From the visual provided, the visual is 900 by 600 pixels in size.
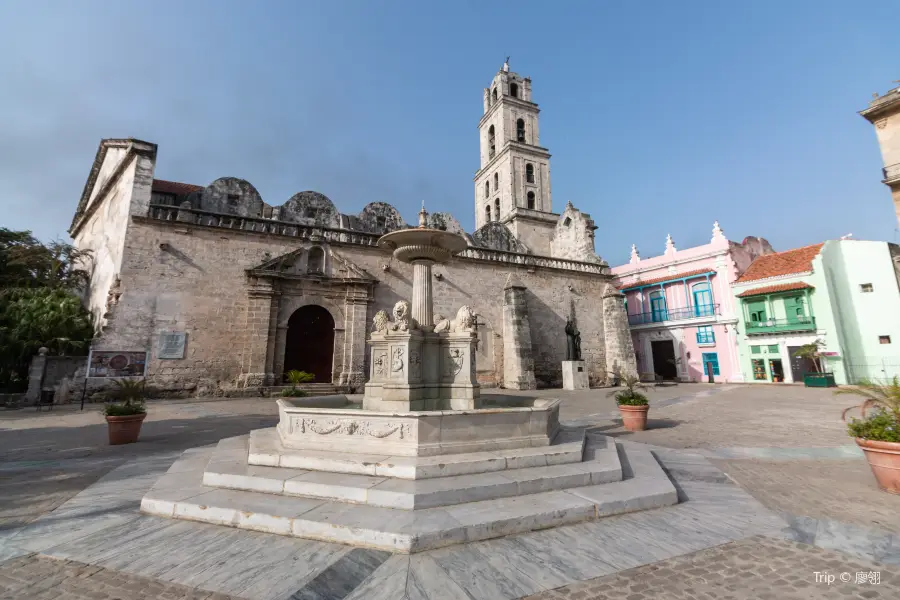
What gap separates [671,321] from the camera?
78.4 ft

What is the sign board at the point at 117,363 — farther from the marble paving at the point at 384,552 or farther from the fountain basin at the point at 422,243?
the fountain basin at the point at 422,243

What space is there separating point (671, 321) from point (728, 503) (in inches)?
909

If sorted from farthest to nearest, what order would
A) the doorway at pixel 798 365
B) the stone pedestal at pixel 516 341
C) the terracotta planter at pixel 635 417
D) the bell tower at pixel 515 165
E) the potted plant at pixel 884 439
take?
the bell tower at pixel 515 165 < the doorway at pixel 798 365 < the stone pedestal at pixel 516 341 < the terracotta planter at pixel 635 417 < the potted plant at pixel 884 439

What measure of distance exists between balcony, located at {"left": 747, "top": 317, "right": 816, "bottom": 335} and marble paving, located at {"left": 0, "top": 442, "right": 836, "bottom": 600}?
21233 millimetres

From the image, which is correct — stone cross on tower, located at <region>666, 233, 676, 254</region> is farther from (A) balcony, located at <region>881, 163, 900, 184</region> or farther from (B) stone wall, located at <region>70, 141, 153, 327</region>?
(B) stone wall, located at <region>70, 141, 153, 327</region>

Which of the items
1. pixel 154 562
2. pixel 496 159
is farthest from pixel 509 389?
pixel 496 159

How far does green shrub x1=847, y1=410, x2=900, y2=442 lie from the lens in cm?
392

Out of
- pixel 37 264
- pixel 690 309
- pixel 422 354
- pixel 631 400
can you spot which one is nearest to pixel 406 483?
pixel 422 354

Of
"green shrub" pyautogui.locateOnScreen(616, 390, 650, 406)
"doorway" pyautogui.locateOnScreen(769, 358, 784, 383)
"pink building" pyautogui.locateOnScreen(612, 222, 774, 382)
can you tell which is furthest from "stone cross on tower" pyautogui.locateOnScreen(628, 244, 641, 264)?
"green shrub" pyautogui.locateOnScreen(616, 390, 650, 406)

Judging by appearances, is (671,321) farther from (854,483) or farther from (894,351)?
(854,483)

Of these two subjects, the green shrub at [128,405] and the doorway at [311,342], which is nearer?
the green shrub at [128,405]

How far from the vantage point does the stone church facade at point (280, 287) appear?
41.9ft

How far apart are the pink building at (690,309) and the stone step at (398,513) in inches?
875

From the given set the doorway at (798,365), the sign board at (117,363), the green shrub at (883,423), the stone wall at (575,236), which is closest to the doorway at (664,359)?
the doorway at (798,365)
